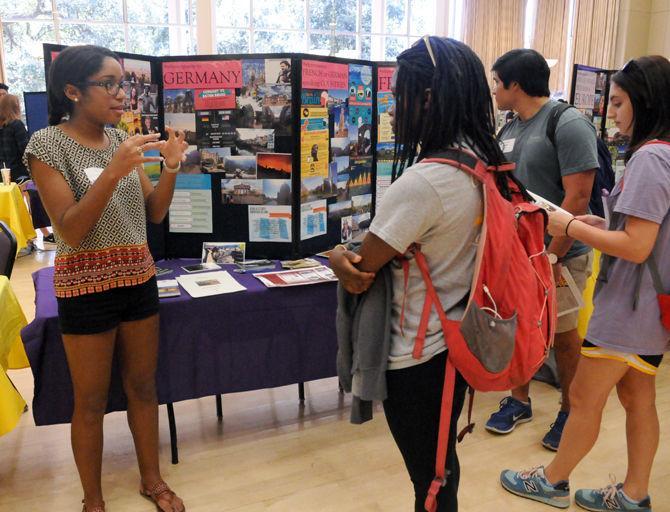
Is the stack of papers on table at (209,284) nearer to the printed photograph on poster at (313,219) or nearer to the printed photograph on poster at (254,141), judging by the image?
the printed photograph on poster at (313,219)

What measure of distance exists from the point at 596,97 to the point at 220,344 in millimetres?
3262

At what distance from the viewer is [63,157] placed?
64.6 inches

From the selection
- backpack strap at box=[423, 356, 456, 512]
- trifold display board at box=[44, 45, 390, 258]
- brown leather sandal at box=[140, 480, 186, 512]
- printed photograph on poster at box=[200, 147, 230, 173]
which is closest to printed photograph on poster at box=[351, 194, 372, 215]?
trifold display board at box=[44, 45, 390, 258]

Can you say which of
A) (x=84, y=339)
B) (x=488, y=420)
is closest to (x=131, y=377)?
(x=84, y=339)

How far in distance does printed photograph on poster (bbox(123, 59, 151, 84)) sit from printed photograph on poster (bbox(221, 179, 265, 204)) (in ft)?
1.74

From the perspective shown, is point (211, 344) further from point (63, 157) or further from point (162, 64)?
point (162, 64)

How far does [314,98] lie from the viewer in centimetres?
254

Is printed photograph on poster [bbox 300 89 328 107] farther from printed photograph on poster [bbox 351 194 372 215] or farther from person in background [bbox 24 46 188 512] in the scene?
person in background [bbox 24 46 188 512]

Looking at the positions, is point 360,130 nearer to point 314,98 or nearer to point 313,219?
point 314,98

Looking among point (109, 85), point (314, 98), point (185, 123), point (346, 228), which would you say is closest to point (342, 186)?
point (346, 228)

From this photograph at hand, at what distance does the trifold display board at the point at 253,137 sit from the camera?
2459mm

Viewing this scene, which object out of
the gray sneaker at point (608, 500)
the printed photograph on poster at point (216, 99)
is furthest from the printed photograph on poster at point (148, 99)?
the gray sneaker at point (608, 500)

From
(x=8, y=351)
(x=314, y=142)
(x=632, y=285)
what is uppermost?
(x=314, y=142)

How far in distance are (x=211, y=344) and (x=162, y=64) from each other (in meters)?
1.21
